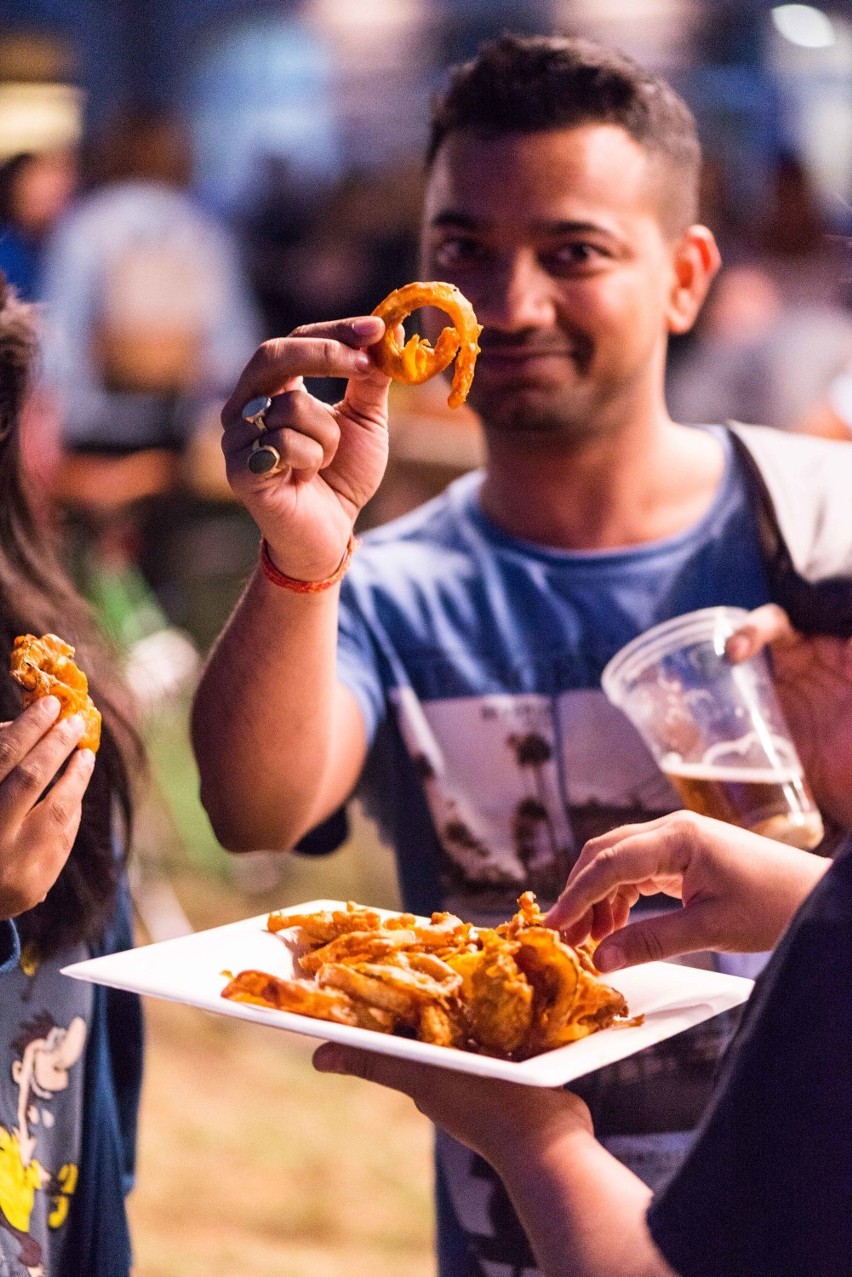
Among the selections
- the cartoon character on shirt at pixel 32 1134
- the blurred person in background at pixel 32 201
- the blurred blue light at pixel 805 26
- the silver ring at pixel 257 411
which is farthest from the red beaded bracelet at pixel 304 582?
the blurred blue light at pixel 805 26

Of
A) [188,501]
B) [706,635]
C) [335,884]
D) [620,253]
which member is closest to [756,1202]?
[706,635]

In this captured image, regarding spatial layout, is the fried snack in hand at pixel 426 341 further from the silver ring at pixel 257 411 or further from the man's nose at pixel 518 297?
the man's nose at pixel 518 297

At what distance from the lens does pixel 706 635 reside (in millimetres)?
1691

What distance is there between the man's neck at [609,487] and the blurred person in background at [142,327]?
3821 millimetres

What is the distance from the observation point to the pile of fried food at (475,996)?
120cm

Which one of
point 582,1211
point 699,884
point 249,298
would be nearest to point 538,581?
point 699,884

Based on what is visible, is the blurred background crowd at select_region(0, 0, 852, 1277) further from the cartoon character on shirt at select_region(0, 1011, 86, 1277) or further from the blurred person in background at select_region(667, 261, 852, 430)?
the cartoon character on shirt at select_region(0, 1011, 86, 1277)

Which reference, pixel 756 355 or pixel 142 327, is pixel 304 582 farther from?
pixel 142 327

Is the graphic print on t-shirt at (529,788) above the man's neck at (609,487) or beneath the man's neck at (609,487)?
beneath

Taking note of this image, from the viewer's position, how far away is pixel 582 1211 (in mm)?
1059

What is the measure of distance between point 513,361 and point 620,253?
0.20 meters

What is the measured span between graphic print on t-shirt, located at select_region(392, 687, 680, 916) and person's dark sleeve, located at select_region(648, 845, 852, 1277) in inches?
33.3

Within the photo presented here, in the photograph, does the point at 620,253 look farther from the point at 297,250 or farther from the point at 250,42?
the point at 250,42

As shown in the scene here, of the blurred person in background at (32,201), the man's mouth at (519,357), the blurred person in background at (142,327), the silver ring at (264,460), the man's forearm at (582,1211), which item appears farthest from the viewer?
the blurred person in background at (142,327)
